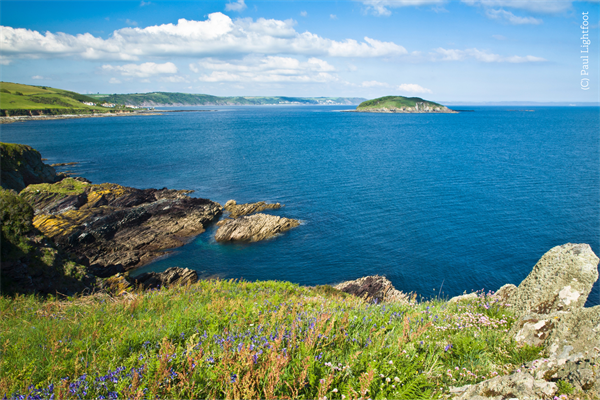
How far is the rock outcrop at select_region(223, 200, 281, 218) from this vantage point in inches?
1626

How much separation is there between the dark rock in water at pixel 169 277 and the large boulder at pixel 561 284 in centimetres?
2196

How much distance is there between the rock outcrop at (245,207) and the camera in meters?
41.3

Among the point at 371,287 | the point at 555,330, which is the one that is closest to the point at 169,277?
the point at 371,287

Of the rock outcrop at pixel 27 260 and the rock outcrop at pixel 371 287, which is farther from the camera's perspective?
the rock outcrop at pixel 371 287

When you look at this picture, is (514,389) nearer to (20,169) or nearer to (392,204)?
(392,204)

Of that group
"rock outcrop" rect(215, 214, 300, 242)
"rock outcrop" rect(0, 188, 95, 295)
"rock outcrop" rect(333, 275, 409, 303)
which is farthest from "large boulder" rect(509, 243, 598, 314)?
"rock outcrop" rect(215, 214, 300, 242)

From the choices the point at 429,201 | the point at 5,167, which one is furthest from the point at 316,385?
the point at 5,167

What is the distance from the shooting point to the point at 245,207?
139ft

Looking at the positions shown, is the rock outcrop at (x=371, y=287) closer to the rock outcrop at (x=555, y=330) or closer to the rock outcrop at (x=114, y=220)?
the rock outcrop at (x=555, y=330)

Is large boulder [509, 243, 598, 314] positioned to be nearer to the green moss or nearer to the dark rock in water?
the dark rock in water

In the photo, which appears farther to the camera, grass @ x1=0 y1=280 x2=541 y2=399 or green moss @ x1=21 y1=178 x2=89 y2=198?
green moss @ x1=21 y1=178 x2=89 y2=198

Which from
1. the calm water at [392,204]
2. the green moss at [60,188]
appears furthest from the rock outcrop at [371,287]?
the green moss at [60,188]

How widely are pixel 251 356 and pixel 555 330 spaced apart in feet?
18.4

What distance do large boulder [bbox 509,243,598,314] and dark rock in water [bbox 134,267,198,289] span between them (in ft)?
72.1
